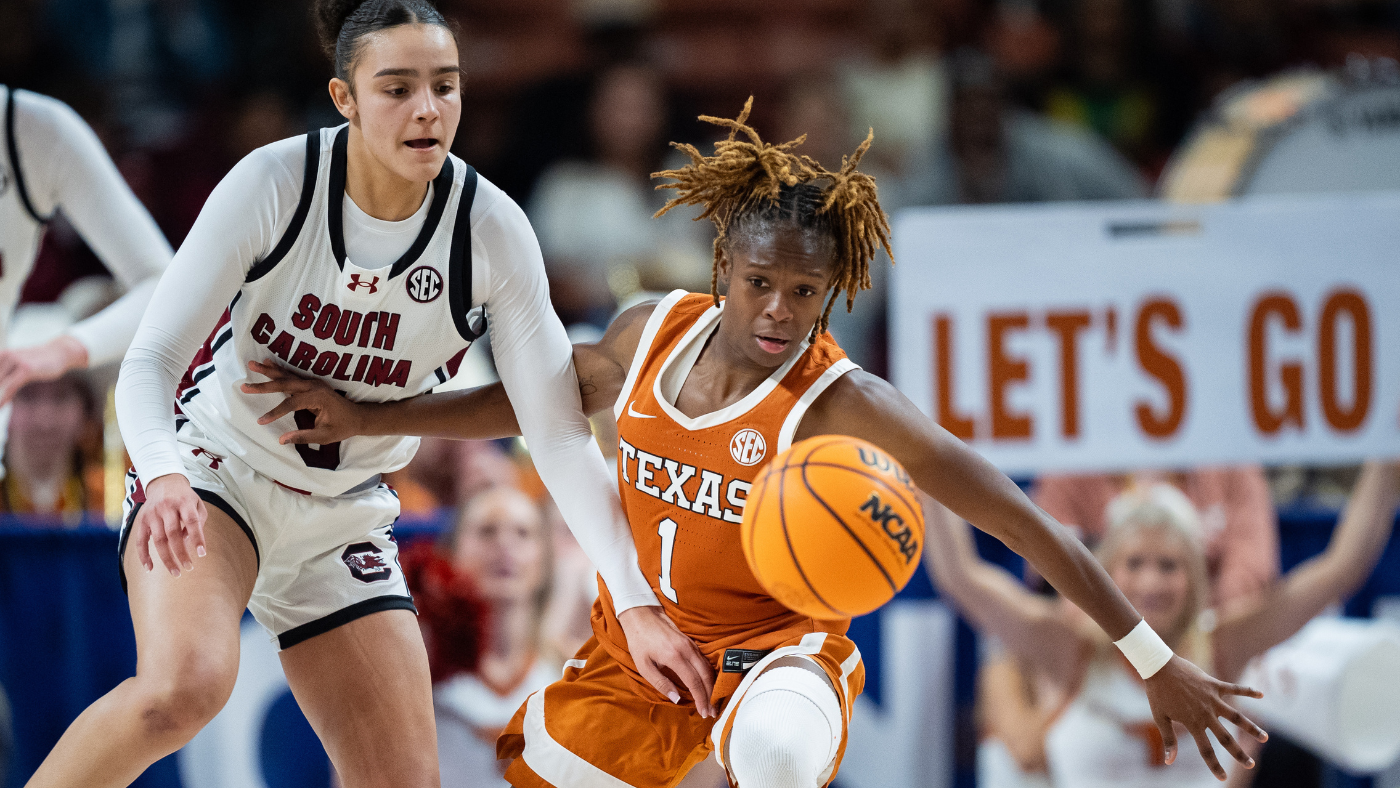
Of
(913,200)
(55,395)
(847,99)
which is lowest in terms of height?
(55,395)

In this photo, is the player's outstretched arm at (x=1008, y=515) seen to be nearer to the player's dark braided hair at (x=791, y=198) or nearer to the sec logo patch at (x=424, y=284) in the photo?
the player's dark braided hair at (x=791, y=198)

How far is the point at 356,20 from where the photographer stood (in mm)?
2648

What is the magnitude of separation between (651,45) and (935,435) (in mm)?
5368

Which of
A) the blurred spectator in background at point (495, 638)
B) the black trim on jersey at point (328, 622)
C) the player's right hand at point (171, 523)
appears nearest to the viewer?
the player's right hand at point (171, 523)

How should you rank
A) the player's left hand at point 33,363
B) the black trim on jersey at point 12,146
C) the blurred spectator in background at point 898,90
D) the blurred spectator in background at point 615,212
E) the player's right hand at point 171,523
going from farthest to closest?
1. the blurred spectator in background at point 898,90
2. the blurred spectator in background at point 615,212
3. the black trim on jersey at point 12,146
4. the player's left hand at point 33,363
5. the player's right hand at point 171,523

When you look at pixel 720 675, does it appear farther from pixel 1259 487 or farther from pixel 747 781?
pixel 1259 487

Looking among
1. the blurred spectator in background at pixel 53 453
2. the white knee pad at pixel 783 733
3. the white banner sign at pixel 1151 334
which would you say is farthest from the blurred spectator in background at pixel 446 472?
the white knee pad at pixel 783 733

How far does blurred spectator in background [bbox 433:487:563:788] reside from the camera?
4.38 m

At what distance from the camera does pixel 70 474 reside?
4906 millimetres

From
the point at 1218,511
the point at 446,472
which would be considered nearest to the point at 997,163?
the point at 1218,511

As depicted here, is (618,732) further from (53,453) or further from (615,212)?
(615,212)

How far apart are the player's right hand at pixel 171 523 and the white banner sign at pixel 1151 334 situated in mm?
2783

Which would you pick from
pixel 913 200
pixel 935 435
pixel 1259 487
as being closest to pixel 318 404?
pixel 935 435

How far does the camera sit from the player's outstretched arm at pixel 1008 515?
260 centimetres
